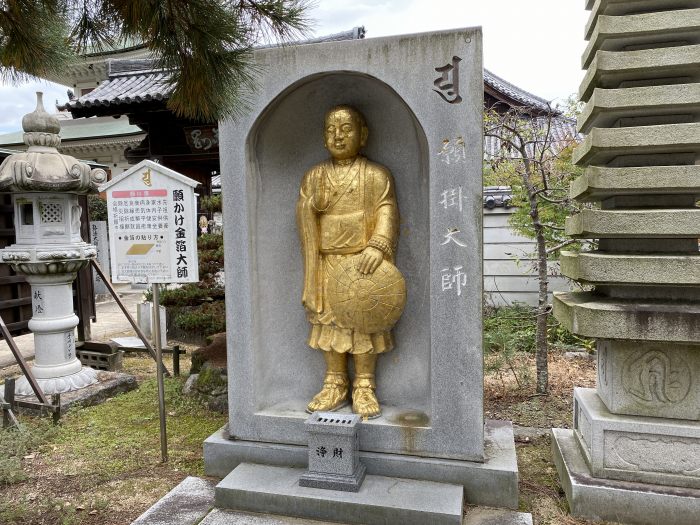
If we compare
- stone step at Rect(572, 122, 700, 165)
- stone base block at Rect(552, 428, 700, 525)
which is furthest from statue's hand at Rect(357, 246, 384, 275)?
stone base block at Rect(552, 428, 700, 525)

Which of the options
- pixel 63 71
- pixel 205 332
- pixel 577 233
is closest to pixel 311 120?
pixel 63 71

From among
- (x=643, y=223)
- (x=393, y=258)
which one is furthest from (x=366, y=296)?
(x=643, y=223)

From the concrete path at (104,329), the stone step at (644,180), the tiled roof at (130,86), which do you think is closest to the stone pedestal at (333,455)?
the stone step at (644,180)

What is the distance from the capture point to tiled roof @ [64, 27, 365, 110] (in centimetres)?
862

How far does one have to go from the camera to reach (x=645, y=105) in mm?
3354

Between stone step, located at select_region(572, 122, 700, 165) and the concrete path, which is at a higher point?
stone step, located at select_region(572, 122, 700, 165)

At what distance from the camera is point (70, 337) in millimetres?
6457

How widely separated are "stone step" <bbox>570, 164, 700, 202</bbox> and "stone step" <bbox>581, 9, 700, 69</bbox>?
2.85ft

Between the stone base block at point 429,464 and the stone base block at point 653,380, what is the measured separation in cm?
86

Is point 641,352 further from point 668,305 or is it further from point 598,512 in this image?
point 598,512

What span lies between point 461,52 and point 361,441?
283 cm

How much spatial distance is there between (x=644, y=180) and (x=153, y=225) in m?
3.78

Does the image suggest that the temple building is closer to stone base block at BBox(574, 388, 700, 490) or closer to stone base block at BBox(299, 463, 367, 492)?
stone base block at BBox(574, 388, 700, 490)

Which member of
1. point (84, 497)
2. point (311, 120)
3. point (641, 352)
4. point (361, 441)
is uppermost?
point (311, 120)
